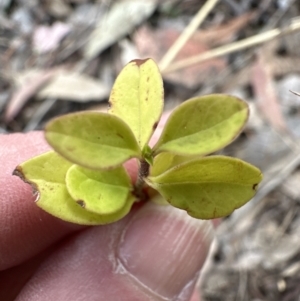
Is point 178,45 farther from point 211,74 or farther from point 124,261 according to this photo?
point 124,261

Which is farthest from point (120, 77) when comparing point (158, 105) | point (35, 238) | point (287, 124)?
point (287, 124)

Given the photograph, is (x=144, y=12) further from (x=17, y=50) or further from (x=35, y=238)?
(x=35, y=238)

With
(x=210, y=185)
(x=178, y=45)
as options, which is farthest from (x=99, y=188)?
(x=178, y=45)

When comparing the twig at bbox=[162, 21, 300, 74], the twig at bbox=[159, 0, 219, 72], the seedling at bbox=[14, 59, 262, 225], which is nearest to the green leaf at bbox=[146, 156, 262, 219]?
the seedling at bbox=[14, 59, 262, 225]

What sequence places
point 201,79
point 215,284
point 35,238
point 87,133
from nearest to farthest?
point 87,133, point 35,238, point 215,284, point 201,79

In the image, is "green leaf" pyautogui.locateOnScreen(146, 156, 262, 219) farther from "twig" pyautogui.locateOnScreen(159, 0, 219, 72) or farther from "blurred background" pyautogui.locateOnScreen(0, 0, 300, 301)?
"twig" pyautogui.locateOnScreen(159, 0, 219, 72)
